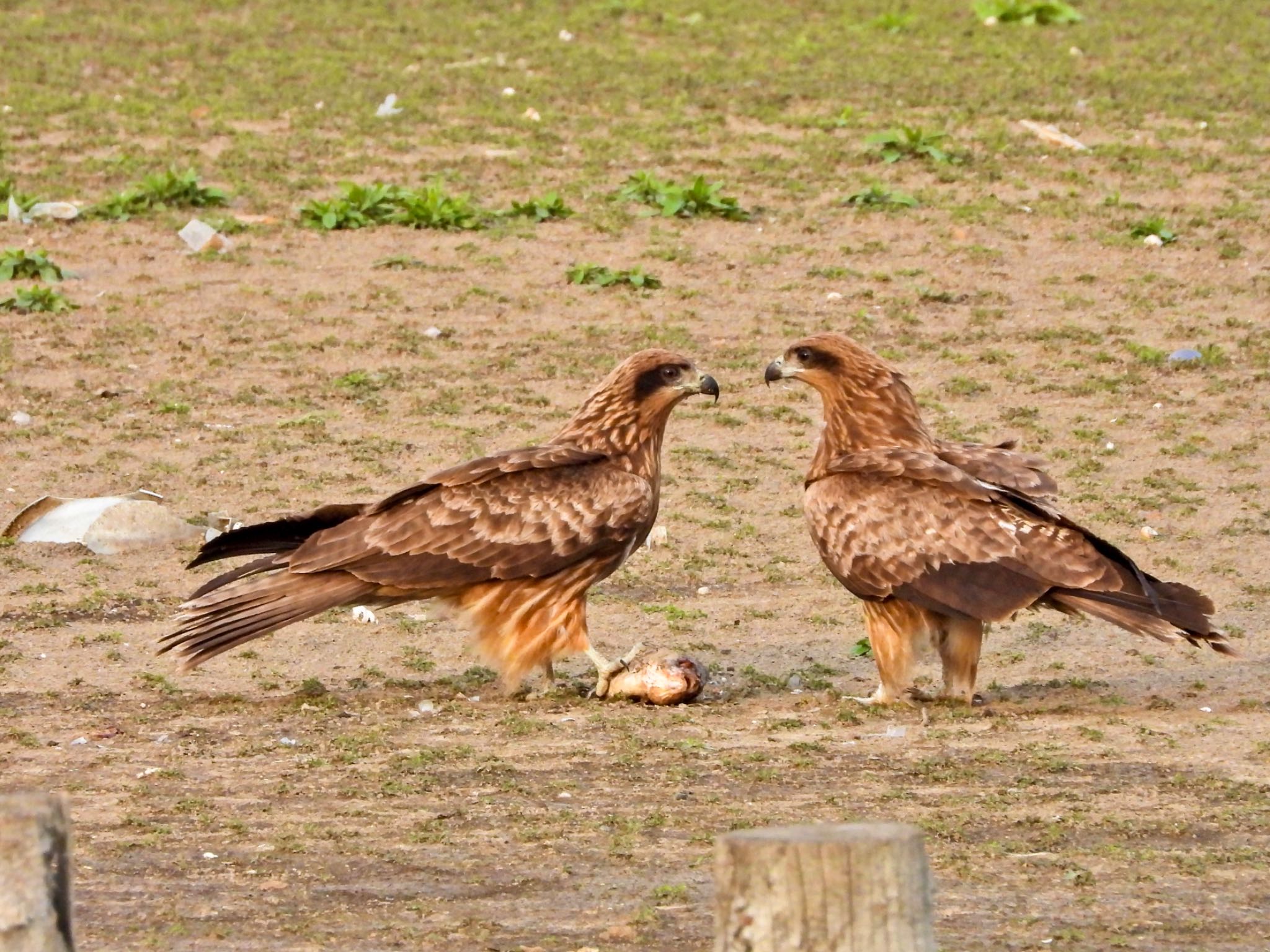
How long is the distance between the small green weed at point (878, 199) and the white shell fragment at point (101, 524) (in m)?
5.92

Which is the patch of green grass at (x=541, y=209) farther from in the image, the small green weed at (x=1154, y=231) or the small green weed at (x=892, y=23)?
the small green weed at (x=892, y=23)

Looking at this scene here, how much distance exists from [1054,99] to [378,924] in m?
12.5

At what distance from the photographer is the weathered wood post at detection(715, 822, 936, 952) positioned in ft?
12.1

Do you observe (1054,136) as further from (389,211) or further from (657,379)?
(657,379)

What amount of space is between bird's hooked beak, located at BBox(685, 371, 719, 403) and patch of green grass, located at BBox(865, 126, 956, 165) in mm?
6635

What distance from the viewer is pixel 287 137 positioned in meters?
15.6

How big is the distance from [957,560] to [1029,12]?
13048 mm

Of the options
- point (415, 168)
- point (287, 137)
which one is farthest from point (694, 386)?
point (287, 137)

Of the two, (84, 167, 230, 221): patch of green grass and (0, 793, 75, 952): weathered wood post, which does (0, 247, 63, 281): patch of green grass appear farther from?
(0, 793, 75, 952): weathered wood post

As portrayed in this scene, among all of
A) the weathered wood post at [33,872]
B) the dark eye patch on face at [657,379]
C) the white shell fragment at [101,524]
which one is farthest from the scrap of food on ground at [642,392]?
the weathered wood post at [33,872]

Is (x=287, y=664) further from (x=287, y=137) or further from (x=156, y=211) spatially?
(x=287, y=137)

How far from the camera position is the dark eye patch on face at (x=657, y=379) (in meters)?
8.45

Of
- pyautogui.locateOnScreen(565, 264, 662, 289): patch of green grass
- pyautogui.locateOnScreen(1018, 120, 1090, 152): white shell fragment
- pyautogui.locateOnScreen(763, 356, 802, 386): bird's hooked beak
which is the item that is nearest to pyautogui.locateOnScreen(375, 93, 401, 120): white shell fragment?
pyautogui.locateOnScreen(565, 264, 662, 289): patch of green grass

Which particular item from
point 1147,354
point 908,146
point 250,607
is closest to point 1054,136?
point 908,146
